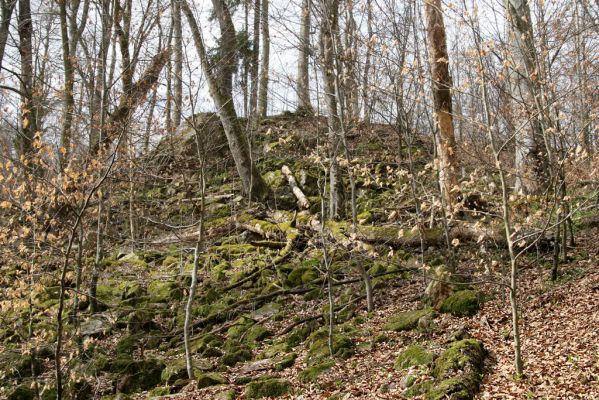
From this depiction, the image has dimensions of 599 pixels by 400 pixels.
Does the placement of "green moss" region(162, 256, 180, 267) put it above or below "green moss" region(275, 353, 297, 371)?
above

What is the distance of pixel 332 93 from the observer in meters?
9.37

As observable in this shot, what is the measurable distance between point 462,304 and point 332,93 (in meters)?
4.44

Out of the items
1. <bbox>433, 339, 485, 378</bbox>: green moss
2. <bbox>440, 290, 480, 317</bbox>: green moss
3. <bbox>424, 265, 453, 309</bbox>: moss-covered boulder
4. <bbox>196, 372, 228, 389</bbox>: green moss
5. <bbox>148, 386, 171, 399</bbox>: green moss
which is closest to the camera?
<bbox>433, 339, 485, 378</bbox>: green moss

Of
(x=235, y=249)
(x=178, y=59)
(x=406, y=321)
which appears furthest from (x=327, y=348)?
(x=178, y=59)

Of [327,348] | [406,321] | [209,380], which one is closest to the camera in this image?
[209,380]

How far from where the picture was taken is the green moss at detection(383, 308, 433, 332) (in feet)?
24.0

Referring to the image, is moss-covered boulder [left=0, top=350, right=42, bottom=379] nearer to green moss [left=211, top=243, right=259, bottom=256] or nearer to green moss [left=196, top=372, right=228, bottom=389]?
green moss [left=196, top=372, right=228, bottom=389]

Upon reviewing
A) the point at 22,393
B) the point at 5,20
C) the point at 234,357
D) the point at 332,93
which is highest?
the point at 5,20

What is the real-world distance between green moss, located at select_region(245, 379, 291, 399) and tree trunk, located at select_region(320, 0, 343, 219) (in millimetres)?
3009

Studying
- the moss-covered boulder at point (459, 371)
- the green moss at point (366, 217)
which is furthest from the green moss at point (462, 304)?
the green moss at point (366, 217)

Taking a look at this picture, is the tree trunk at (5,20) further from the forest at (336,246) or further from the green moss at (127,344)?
the green moss at (127,344)

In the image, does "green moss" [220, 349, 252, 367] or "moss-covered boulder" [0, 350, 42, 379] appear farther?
"green moss" [220, 349, 252, 367]

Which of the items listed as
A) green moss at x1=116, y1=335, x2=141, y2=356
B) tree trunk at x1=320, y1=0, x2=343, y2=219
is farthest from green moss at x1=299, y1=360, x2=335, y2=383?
green moss at x1=116, y1=335, x2=141, y2=356

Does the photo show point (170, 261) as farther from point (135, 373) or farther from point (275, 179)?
point (135, 373)
